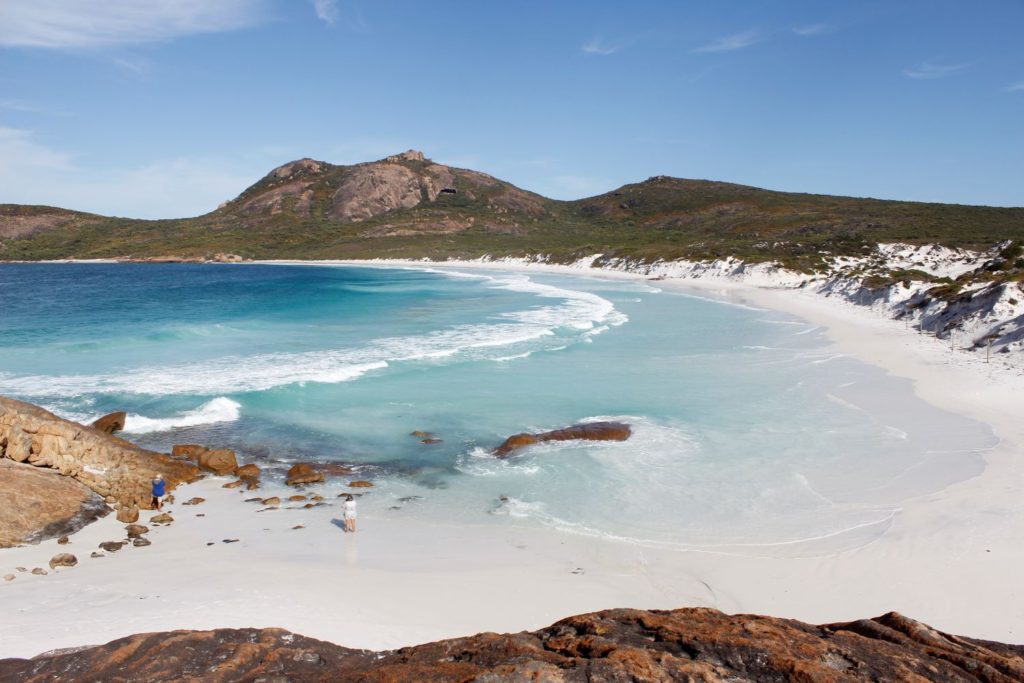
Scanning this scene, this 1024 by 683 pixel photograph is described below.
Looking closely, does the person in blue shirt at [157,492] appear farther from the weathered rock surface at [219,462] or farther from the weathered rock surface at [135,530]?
the weathered rock surface at [219,462]

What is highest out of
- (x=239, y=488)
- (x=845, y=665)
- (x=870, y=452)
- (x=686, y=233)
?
(x=686, y=233)

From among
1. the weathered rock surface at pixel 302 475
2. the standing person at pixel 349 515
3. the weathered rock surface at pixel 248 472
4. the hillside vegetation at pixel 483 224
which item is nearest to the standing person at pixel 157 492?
the weathered rock surface at pixel 248 472

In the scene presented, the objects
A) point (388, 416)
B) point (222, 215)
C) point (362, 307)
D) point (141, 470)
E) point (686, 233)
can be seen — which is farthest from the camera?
point (222, 215)

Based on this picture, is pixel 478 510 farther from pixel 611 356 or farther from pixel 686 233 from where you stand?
pixel 686 233

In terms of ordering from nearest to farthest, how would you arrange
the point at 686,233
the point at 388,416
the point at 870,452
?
the point at 870,452
the point at 388,416
the point at 686,233

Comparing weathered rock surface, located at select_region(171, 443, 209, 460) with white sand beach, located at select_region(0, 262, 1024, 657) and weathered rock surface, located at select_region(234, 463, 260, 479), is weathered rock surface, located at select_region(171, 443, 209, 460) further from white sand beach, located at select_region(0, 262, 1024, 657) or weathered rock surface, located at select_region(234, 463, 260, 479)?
white sand beach, located at select_region(0, 262, 1024, 657)

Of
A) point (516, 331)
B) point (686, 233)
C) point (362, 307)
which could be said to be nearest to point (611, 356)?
point (516, 331)
